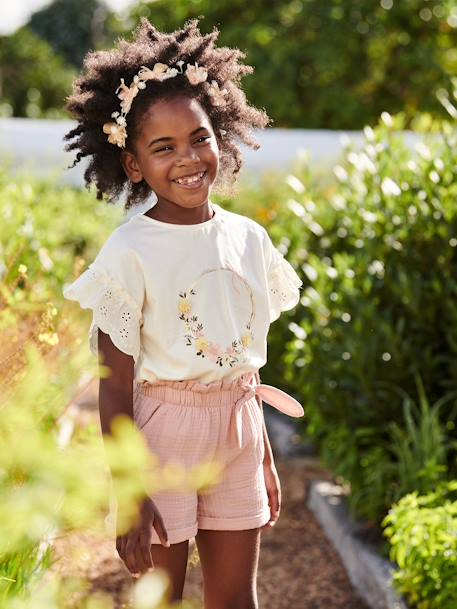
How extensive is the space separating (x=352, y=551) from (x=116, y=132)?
87.6 inches

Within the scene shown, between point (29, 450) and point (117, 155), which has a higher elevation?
point (117, 155)

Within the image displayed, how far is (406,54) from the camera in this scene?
18094 millimetres

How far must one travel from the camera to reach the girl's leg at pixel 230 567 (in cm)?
260

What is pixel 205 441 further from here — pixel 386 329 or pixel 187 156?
pixel 386 329

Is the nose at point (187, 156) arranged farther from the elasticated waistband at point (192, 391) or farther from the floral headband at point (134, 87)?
the elasticated waistband at point (192, 391)

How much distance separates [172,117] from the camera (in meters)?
2.45

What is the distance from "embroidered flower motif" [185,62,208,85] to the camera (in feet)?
8.28

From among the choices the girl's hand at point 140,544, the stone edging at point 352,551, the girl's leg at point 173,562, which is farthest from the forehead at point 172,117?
the stone edging at point 352,551

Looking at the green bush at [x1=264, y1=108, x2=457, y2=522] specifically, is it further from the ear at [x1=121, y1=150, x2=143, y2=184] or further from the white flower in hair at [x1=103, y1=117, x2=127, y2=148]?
the white flower in hair at [x1=103, y1=117, x2=127, y2=148]

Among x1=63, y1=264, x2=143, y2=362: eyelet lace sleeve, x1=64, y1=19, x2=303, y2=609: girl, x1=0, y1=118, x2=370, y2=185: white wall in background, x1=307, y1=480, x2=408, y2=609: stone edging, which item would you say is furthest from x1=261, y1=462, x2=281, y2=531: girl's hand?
x1=0, y1=118, x2=370, y2=185: white wall in background

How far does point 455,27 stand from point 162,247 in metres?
17.3

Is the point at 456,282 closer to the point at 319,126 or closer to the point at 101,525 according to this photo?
the point at 101,525

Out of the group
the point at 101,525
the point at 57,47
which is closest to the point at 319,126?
the point at 101,525

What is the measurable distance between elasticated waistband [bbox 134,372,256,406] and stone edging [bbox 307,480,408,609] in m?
1.24
